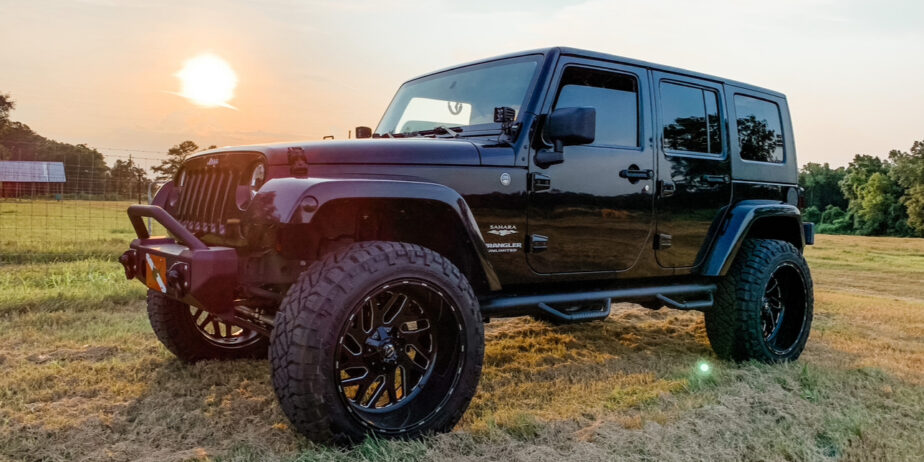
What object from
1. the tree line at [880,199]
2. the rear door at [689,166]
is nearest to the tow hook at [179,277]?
the rear door at [689,166]

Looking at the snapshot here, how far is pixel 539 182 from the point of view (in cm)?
355

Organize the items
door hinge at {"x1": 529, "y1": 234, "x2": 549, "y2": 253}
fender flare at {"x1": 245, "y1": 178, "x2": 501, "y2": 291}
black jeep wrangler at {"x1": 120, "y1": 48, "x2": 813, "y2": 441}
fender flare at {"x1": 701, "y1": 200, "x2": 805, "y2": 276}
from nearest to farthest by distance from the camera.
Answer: fender flare at {"x1": 245, "y1": 178, "x2": 501, "y2": 291} → black jeep wrangler at {"x1": 120, "y1": 48, "x2": 813, "y2": 441} → door hinge at {"x1": 529, "y1": 234, "x2": 549, "y2": 253} → fender flare at {"x1": 701, "y1": 200, "x2": 805, "y2": 276}

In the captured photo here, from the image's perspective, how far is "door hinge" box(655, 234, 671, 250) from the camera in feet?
13.8

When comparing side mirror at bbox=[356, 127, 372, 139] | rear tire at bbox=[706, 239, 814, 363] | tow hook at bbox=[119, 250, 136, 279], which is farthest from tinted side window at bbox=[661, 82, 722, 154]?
tow hook at bbox=[119, 250, 136, 279]

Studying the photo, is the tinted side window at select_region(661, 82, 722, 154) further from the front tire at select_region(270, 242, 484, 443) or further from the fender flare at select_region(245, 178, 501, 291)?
the front tire at select_region(270, 242, 484, 443)

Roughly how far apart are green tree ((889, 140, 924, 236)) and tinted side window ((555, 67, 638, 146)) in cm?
5126

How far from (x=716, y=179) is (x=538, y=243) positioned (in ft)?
5.79

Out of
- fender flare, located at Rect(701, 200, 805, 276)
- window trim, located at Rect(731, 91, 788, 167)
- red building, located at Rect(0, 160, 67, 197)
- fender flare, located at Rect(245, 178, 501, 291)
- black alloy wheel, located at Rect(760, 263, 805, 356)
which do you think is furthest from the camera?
red building, located at Rect(0, 160, 67, 197)

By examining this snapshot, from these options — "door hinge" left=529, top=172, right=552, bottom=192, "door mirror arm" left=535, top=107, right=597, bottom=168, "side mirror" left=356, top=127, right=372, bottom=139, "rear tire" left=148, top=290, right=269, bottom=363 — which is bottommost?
"rear tire" left=148, top=290, right=269, bottom=363

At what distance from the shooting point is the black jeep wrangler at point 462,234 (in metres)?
2.80

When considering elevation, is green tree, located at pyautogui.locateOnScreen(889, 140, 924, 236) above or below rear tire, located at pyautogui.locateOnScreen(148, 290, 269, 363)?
above

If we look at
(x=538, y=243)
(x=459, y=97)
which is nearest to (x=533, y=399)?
(x=538, y=243)

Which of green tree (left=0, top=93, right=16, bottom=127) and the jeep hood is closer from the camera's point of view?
the jeep hood

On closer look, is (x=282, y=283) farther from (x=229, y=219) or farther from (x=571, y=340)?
(x=571, y=340)
